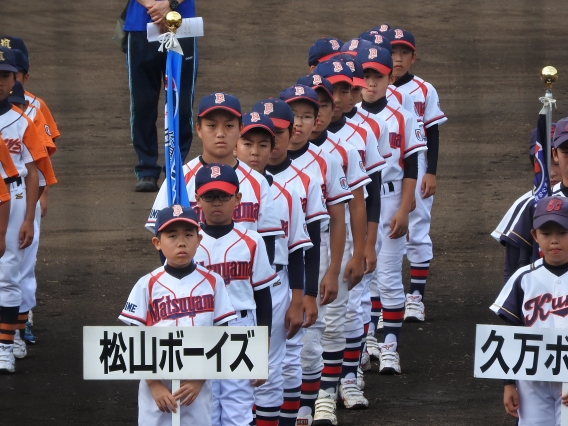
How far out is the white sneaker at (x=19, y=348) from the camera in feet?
25.3

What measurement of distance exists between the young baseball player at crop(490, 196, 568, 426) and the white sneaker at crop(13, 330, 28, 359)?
3.52m

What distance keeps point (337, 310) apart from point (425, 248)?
1949 mm

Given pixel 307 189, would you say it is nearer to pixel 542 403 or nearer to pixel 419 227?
pixel 542 403

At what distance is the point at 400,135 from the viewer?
772 cm

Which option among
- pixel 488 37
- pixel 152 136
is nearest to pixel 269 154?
pixel 152 136

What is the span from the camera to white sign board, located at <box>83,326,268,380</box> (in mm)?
4812

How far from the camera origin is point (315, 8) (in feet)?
60.1

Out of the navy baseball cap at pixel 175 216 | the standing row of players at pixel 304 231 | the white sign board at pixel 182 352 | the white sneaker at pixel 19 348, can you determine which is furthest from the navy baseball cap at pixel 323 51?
the white sign board at pixel 182 352

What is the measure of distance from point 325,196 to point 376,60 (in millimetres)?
1314

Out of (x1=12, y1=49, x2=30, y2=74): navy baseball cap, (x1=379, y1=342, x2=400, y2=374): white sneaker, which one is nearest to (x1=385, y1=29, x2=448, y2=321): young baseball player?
(x1=379, y1=342, x2=400, y2=374): white sneaker

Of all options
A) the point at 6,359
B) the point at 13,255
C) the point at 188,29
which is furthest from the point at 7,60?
the point at 188,29

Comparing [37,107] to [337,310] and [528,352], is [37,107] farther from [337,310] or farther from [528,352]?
[528,352]

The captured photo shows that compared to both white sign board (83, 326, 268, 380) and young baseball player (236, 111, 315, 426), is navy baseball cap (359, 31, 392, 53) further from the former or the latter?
white sign board (83, 326, 268, 380)

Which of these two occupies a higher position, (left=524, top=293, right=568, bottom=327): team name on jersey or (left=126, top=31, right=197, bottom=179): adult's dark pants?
(left=126, top=31, right=197, bottom=179): adult's dark pants
